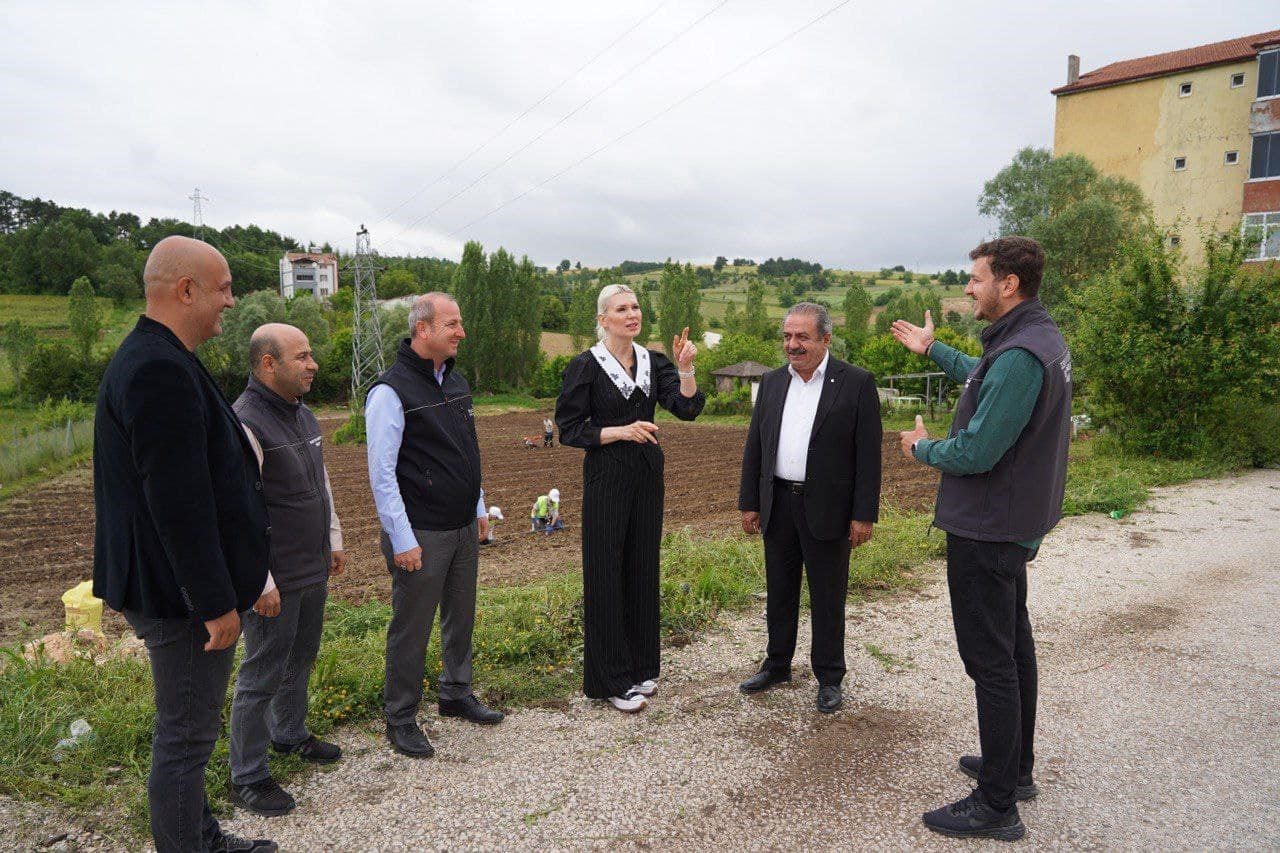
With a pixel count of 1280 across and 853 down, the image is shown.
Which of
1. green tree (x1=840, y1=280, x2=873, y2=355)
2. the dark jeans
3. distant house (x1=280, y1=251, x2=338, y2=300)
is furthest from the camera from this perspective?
distant house (x1=280, y1=251, x2=338, y2=300)

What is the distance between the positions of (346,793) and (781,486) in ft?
8.49

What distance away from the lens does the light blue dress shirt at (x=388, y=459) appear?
135 inches

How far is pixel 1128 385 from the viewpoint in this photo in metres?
12.8

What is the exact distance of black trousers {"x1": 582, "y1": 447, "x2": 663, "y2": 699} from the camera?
396 cm

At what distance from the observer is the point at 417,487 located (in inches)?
140

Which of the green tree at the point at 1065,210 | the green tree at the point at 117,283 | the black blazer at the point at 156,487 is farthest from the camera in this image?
the green tree at the point at 117,283

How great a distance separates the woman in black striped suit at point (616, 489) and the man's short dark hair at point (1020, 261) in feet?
5.05

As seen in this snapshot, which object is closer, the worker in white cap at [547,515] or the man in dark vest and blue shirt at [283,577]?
the man in dark vest and blue shirt at [283,577]

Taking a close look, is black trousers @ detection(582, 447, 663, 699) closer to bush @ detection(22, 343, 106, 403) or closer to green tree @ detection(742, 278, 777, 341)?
bush @ detection(22, 343, 106, 403)

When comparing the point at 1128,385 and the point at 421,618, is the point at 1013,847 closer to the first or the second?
the point at 421,618

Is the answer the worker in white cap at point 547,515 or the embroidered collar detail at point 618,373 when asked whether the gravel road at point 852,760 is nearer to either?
the embroidered collar detail at point 618,373

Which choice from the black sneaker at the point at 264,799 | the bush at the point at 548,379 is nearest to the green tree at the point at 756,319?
the bush at the point at 548,379

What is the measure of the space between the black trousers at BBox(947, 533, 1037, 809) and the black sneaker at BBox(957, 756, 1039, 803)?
0.14m

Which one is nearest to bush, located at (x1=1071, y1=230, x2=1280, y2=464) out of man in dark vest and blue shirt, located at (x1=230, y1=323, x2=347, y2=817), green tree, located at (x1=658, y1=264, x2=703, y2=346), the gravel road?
the gravel road
